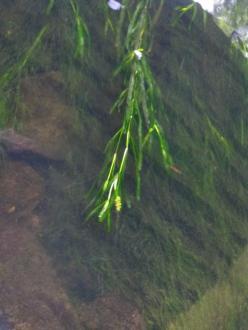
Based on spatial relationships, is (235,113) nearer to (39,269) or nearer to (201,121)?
(201,121)

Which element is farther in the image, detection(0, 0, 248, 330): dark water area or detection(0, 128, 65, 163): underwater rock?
detection(0, 128, 65, 163): underwater rock

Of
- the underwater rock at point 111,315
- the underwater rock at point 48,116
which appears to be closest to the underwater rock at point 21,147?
the underwater rock at point 48,116

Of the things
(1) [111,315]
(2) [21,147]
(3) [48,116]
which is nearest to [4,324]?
(1) [111,315]

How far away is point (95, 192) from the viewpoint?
3107 mm

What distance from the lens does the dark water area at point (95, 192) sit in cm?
273

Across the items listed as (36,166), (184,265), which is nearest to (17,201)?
(36,166)

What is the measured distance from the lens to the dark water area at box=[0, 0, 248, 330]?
2730mm

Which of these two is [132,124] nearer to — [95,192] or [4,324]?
[95,192]

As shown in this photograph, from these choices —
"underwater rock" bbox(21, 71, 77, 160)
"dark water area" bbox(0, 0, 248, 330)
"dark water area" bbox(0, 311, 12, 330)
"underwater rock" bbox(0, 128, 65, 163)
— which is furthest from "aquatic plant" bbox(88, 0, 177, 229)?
"dark water area" bbox(0, 311, 12, 330)

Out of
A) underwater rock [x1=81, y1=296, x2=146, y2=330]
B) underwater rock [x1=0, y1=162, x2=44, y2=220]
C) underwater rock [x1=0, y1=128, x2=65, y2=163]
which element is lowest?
underwater rock [x1=81, y1=296, x2=146, y2=330]

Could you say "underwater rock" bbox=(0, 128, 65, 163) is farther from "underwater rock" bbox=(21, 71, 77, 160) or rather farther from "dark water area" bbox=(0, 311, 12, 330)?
"dark water area" bbox=(0, 311, 12, 330)

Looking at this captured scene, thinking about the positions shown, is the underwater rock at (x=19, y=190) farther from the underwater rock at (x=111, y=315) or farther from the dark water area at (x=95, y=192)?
the underwater rock at (x=111, y=315)

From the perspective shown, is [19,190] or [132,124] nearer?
[19,190]

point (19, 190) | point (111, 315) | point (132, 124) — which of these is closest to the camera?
point (111, 315)
